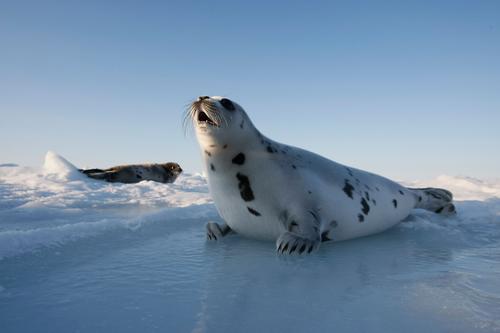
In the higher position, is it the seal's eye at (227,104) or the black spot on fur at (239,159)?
the seal's eye at (227,104)

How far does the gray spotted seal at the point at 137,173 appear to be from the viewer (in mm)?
11539

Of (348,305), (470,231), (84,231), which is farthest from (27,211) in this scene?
(470,231)

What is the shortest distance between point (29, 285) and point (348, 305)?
154 centimetres

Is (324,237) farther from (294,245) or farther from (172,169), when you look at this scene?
(172,169)

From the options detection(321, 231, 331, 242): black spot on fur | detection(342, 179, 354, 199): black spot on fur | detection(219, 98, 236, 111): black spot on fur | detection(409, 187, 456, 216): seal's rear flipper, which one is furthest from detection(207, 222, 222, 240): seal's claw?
detection(409, 187, 456, 216): seal's rear flipper

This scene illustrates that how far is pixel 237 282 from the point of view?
1.85m

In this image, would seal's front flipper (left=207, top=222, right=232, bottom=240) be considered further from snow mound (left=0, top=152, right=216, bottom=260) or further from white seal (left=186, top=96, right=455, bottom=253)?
snow mound (left=0, top=152, right=216, bottom=260)

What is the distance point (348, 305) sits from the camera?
4.96 feet

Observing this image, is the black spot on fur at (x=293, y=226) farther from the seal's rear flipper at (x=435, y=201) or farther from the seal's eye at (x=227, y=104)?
the seal's rear flipper at (x=435, y=201)

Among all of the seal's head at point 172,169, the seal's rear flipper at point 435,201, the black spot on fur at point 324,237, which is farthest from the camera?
the seal's head at point 172,169

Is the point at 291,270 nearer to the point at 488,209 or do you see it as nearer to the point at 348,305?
the point at 348,305

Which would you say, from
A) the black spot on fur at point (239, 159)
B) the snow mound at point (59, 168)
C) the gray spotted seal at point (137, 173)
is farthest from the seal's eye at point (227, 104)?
the gray spotted seal at point (137, 173)

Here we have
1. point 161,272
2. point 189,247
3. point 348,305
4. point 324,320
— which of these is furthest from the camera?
point 189,247

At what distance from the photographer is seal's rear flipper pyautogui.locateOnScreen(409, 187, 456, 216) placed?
15.3 ft
